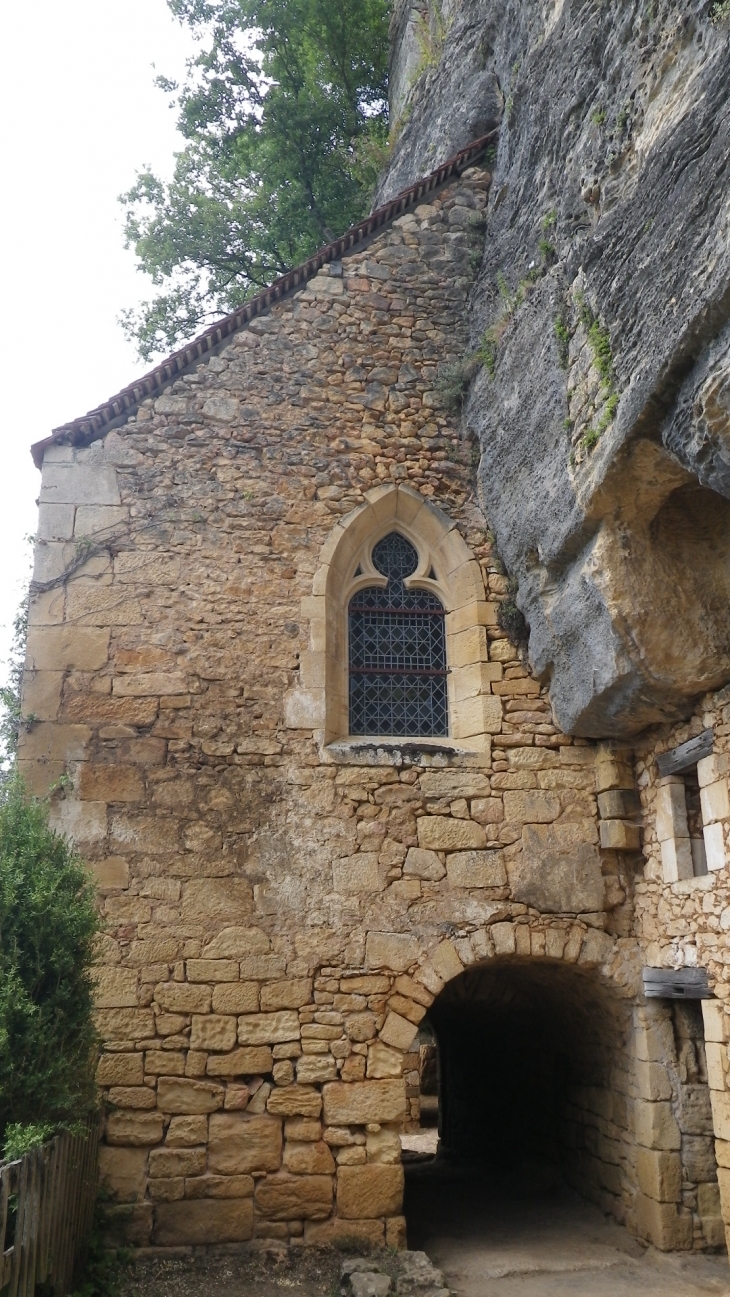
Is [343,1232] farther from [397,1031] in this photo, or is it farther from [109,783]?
[109,783]

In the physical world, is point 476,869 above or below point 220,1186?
above

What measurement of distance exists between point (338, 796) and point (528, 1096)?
3.93 m

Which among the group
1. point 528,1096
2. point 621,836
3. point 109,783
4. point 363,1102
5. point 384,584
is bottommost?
point 528,1096

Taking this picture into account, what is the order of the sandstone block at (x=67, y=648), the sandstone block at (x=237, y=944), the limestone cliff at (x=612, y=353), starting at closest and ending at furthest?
the limestone cliff at (x=612, y=353)
the sandstone block at (x=237, y=944)
the sandstone block at (x=67, y=648)

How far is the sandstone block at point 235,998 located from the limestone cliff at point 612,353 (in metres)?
2.82

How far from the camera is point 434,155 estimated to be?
32.6 feet

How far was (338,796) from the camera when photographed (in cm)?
672

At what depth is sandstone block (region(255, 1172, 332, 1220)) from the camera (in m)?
5.94

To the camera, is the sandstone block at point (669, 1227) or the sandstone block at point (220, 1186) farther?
the sandstone block at point (669, 1227)

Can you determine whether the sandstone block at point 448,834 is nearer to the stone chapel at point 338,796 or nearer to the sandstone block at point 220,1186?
the stone chapel at point 338,796

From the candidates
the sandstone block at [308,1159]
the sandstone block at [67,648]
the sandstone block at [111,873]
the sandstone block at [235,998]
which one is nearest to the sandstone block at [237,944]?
the sandstone block at [235,998]

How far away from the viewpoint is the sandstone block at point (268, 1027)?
6172 millimetres

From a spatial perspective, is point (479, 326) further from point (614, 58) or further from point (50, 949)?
point (50, 949)

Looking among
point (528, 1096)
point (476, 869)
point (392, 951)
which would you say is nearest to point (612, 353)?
point (476, 869)
